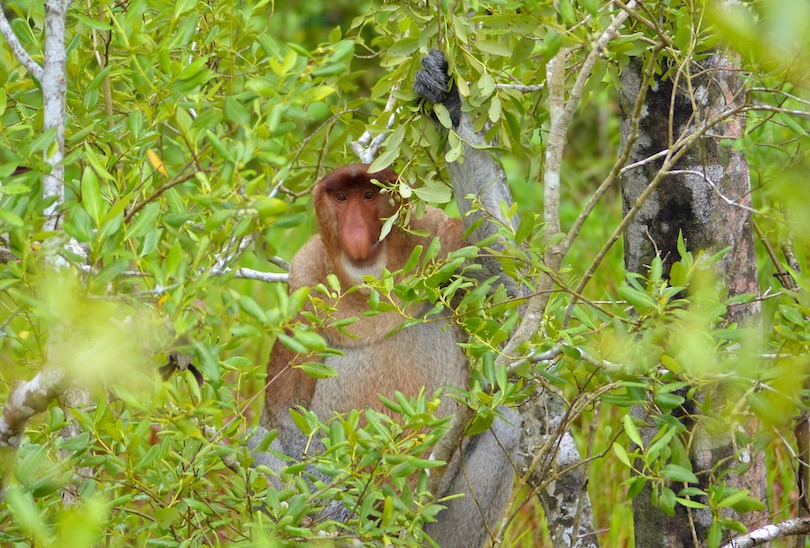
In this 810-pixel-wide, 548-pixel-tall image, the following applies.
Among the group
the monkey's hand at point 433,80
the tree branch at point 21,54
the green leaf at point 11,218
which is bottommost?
the monkey's hand at point 433,80

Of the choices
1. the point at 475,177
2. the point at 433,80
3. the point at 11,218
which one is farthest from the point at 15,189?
the point at 475,177

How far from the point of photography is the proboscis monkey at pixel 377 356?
293 centimetres

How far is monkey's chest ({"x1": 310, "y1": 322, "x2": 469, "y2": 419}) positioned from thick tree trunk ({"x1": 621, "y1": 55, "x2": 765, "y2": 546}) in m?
0.70

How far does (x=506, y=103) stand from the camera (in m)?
2.50

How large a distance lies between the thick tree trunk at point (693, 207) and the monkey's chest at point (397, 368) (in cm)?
70

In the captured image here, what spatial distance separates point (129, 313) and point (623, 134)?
1.84 metres

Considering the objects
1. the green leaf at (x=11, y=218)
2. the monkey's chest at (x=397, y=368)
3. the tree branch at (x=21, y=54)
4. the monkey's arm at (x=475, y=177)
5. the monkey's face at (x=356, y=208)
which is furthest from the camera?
the monkey's chest at (x=397, y=368)

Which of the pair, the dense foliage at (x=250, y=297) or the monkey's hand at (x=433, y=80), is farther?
the monkey's hand at (x=433, y=80)

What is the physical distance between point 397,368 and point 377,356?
83 millimetres

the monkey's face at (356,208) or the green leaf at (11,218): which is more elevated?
the green leaf at (11,218)

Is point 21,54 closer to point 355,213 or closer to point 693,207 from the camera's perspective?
point 355,213

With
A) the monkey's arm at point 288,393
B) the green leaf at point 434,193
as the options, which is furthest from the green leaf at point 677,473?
the monkey's arm at point 288,393

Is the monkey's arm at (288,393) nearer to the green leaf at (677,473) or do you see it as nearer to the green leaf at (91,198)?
the green leaf at (677,473)

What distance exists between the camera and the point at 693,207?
2699 mm
